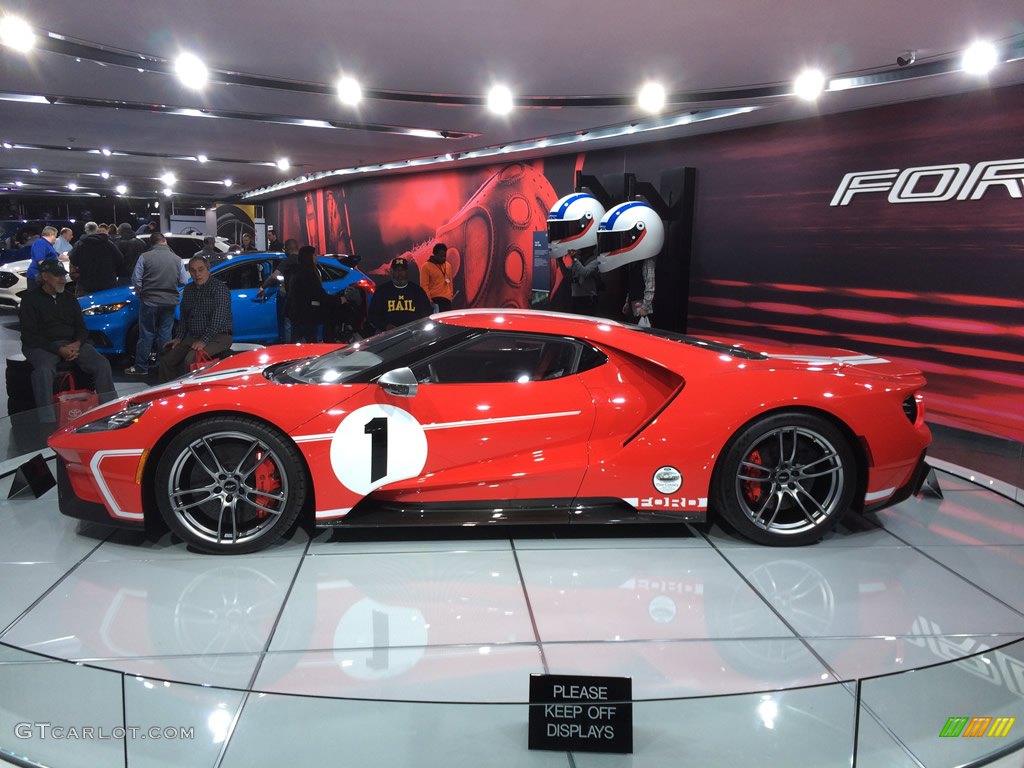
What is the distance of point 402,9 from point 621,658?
3.86 m

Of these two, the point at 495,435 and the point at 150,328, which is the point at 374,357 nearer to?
the point at 495,435

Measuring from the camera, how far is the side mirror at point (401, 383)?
3531mm

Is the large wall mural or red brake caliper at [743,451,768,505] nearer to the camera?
red brake caliper at [743,451,768,505]

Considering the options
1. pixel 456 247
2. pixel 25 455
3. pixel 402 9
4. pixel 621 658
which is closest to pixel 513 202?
pixel 456 247

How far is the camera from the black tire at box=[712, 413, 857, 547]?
373 centimetres

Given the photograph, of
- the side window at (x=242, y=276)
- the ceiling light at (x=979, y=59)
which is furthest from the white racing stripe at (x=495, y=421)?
the side window at (x=242, y=276)

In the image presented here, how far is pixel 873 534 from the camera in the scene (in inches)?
159

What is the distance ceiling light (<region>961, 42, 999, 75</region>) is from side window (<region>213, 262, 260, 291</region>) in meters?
7.25

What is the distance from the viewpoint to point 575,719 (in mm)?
1972

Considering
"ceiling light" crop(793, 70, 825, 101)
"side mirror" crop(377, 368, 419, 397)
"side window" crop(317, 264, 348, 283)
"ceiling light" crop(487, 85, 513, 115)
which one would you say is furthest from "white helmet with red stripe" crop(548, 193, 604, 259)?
"side mirror" crop(377, 368, 419, 397)

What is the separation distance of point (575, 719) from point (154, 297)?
24.4 ft

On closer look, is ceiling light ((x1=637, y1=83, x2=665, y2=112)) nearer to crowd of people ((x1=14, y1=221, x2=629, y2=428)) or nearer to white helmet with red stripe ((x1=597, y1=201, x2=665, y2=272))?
white helmet with red stripe ((x1=597, y1=201, x2=665, y2=272))

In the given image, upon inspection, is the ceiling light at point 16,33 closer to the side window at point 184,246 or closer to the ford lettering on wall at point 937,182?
the ford lettering on wall at point 937,182

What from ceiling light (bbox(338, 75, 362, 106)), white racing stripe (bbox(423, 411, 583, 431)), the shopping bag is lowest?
the shopping bag
